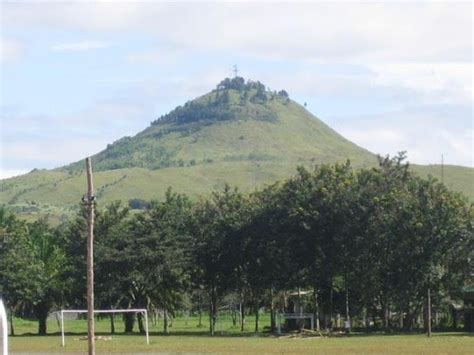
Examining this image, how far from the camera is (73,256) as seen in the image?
85.1 meters

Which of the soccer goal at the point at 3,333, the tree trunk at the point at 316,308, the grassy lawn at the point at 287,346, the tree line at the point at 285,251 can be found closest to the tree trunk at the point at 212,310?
the tree line at the point at 285,251

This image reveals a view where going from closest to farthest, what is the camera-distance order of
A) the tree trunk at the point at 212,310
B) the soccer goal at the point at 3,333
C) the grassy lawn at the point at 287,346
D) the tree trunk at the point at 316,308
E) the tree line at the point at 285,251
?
the soccer goal at the point at 3,333, the grassy lawn at the point at 287,346, the tree line at the point at 285,251, the tree trunk at the point at 212,310, the tree trunk at the point at 316,308

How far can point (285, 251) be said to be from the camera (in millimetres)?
81062

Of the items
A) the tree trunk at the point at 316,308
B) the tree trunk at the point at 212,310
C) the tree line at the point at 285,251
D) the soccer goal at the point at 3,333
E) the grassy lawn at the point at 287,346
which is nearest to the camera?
the soccer goal at the point at 3,333

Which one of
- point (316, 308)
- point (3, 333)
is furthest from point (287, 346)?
point (3, 333)

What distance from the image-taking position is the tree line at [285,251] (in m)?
78.5

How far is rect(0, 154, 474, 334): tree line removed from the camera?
78500 millimetres

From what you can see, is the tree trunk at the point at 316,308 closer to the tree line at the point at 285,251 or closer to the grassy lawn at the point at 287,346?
the tree line at the point at 285,251

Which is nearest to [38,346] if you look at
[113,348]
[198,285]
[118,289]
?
[113,348]

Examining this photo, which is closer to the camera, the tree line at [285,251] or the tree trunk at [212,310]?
the tree line at [285,251]

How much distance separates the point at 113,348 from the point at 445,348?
675 inches

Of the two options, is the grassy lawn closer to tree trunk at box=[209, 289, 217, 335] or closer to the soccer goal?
tree trunk at box=[209, 289, 217, 335]

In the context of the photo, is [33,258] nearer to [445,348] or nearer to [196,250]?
[196,250]

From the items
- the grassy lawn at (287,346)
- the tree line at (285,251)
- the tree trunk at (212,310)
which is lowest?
the grassy lawn at (287,346)
